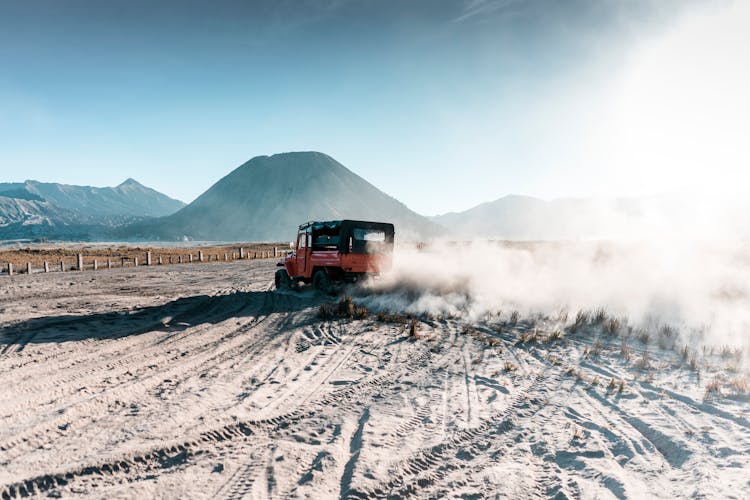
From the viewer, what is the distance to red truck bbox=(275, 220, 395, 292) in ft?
54.9

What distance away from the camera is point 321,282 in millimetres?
17547

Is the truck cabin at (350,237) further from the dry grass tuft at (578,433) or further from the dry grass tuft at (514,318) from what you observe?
the dry grass tuft at (578,433)

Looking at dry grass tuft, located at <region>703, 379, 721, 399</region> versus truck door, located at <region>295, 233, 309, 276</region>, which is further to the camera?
truck door, located at <region>295, 233, 309, 276</region>

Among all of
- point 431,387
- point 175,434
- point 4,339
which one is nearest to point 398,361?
point 431,387

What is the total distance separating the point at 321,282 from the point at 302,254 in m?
1.78

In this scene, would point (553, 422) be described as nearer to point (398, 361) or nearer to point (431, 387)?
point (431, 387)

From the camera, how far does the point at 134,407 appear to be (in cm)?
610

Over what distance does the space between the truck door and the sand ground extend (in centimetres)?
736

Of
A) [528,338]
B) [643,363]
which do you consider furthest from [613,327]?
[643,363]

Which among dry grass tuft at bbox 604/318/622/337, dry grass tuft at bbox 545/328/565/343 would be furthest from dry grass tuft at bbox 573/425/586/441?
dry grass tuft at bbox 604/318/622/337

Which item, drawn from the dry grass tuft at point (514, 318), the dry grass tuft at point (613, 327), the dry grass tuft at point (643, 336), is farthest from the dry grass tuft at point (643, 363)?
the dry grass tuft at point (514, 318)

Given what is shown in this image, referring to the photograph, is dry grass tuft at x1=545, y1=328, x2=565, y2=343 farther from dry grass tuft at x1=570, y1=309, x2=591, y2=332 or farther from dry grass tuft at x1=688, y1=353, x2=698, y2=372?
dry grass tuft at x1=688, y1=353, x2=698, y2=372

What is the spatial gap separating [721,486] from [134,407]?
281 inches

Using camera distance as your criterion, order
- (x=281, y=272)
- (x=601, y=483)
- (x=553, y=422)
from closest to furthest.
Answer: (x=601, y=483) < (x=553, y=422) < (x=281, y=272)
